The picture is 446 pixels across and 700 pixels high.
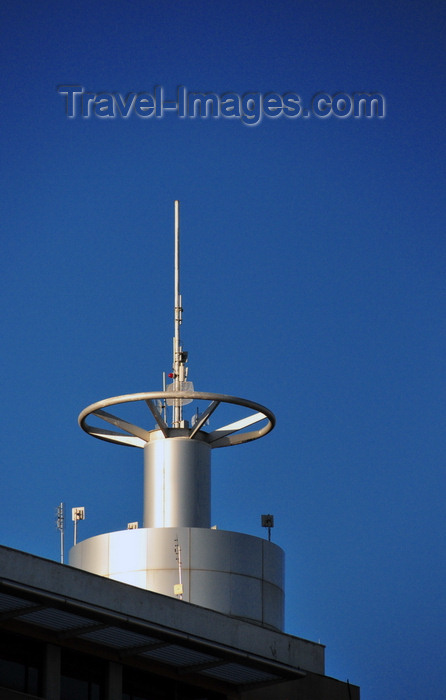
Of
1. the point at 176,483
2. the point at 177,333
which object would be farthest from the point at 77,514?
the point at 177,333

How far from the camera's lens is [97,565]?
136 ft

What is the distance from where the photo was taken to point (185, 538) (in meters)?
41.0

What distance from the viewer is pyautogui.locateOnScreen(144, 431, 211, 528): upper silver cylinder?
42.1 meters

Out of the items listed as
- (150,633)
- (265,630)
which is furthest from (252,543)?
Result: (150,633)

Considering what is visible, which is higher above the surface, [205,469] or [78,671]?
[205,469]

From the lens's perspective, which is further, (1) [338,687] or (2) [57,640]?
(1) [338,687]

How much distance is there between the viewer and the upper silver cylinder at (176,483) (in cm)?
4212

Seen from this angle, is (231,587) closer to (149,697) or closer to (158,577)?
(158,577)

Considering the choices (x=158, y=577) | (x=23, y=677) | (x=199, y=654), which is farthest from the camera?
(x=158, y=577)

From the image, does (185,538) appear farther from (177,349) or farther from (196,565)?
(177,349)

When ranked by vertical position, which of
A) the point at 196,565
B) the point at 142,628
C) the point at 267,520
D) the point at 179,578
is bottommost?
the point at 142,628

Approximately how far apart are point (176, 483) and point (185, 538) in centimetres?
197

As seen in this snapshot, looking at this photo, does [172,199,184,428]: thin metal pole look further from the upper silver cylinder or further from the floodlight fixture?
the floodlight fixture

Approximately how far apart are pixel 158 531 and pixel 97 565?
6.46 feet
